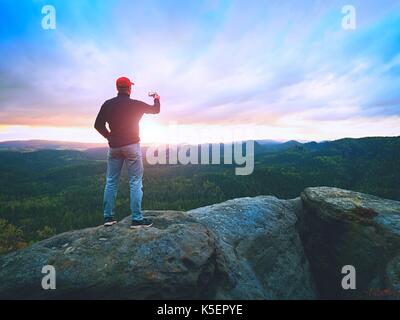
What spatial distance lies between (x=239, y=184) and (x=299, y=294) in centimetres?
6123

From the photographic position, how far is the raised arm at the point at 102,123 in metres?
9.61

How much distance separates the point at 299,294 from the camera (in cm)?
1272

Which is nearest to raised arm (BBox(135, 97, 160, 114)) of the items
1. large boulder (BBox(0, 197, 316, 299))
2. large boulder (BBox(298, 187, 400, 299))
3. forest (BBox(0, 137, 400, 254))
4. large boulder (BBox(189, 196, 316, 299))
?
large boulder (BBox(0, 197, 316, 299))

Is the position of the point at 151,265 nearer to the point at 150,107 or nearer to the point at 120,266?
the point at 120,266

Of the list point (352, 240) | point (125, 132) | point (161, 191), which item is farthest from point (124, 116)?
point (161, 191)

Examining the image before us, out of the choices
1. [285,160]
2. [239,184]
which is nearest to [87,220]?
[239,184]

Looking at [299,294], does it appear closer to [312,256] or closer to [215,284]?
[312,256]

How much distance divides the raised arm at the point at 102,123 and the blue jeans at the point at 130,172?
53 centimetres

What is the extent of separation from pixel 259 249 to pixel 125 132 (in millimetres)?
6675

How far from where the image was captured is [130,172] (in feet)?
31.1

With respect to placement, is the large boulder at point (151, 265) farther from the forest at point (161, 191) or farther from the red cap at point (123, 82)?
the forest at point (161, 191)

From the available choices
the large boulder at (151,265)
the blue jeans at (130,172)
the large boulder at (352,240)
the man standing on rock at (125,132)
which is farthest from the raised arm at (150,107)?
the large boulder at (352,240)

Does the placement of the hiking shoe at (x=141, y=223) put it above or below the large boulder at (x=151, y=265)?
above

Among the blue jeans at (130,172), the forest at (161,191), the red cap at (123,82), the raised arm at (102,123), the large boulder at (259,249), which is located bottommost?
the forest at (161,191)
